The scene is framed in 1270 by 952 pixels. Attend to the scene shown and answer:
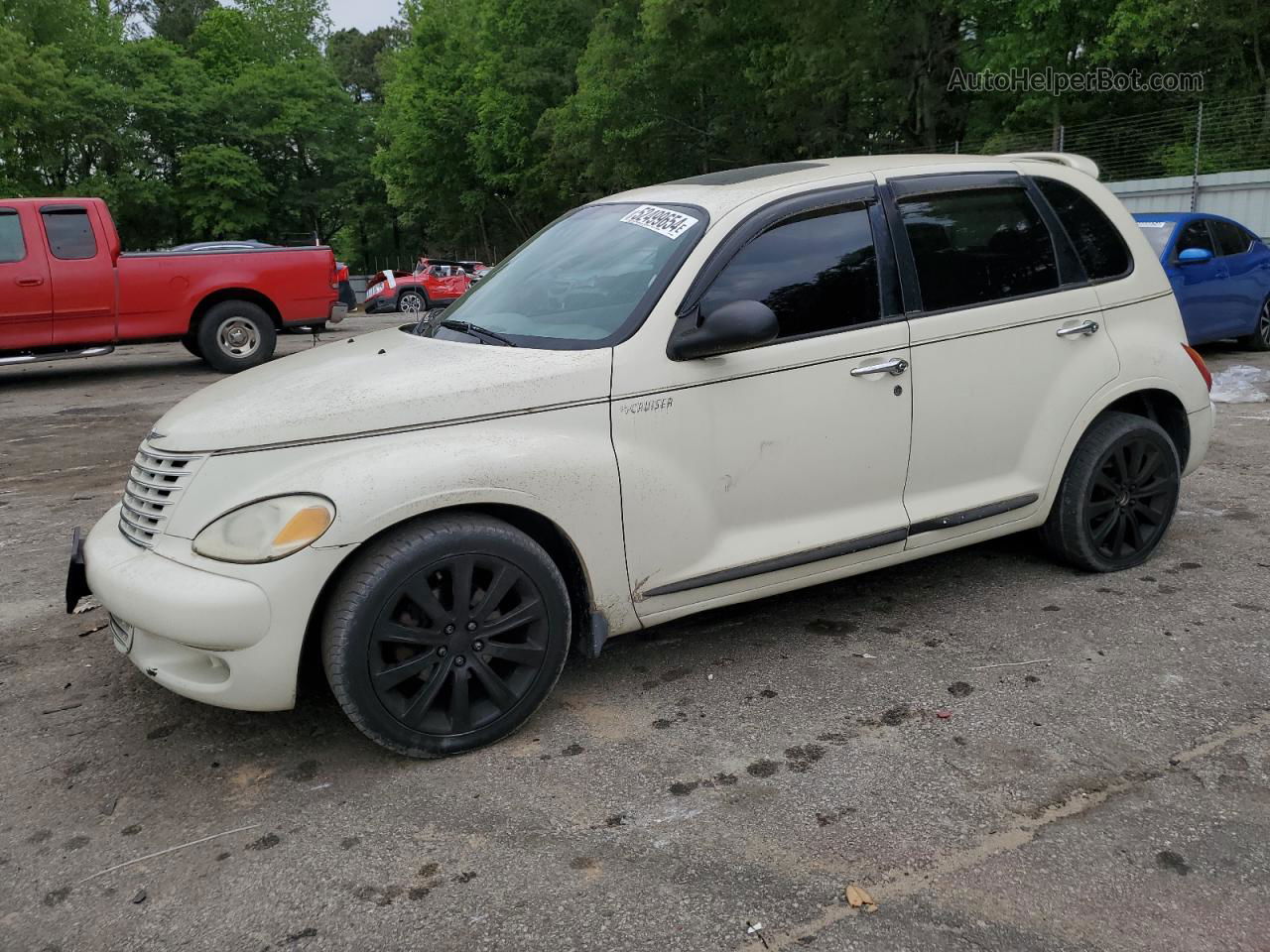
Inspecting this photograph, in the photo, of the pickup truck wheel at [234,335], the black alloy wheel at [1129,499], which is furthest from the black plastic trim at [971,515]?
the pickup truck wheel at [234,335]

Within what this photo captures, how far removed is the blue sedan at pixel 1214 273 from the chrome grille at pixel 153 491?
29.1ft

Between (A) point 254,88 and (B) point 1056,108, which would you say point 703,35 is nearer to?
(B) point 1056,108

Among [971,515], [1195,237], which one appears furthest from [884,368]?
[1195,237]

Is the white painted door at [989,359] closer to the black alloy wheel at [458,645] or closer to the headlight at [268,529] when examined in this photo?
the black alloy wheel at [458,645]

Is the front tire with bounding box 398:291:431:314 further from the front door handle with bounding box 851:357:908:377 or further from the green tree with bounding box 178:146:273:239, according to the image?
the front door handle with bounding box 851:357:908:377

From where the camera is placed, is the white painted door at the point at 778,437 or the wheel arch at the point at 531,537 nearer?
the wheel arch at the point at 531,537

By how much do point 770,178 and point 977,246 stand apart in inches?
34.2

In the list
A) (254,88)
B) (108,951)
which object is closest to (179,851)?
(108,951)

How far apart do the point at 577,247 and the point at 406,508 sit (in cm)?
149

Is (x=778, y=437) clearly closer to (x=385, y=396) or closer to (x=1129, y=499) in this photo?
(x=385, y=396)

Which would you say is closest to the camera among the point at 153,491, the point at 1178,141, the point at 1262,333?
the point at 153,491

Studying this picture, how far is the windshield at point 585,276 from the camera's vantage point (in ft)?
11.8

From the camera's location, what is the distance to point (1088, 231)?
4.43 metres

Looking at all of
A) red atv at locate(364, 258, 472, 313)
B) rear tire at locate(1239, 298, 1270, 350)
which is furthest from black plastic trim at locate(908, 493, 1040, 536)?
red atv at locate(364, 258, 472, 313)
